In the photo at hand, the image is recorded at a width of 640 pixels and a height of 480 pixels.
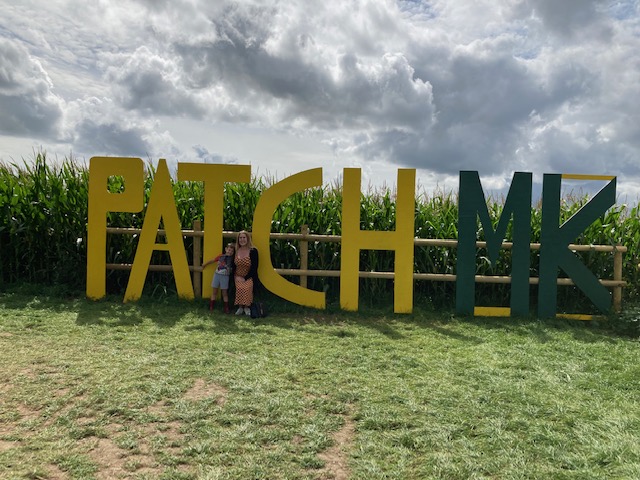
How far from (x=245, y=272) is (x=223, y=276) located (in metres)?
0.32

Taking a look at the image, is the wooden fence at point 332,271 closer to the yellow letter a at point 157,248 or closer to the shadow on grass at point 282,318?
the yellow letter a at point 157,248

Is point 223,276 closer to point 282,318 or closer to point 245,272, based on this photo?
point 245,272

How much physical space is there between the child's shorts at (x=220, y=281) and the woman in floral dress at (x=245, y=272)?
14 cm

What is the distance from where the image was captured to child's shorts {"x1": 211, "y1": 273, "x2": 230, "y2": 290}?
737 cm

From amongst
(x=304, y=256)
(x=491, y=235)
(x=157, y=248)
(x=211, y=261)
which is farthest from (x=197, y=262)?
(x=491, y=235)

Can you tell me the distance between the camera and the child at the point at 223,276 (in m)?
7.37

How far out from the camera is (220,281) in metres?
7.41

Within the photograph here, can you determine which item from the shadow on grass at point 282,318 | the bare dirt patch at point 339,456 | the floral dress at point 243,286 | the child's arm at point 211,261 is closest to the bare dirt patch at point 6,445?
the bare dirt patch at point 339,456


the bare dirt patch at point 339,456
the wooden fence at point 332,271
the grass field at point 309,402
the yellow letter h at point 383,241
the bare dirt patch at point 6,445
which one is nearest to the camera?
the bare dirt patch at point 339,456

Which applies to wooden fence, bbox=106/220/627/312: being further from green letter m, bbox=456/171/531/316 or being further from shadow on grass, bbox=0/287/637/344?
shadow on grass, bbox=0/287/637/344

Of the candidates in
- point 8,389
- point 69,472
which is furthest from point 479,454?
point 8,389

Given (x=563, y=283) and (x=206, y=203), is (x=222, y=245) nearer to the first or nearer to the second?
(x=206, y=203)

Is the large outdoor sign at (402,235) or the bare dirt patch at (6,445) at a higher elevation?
the large outdoor sign at (402,235)

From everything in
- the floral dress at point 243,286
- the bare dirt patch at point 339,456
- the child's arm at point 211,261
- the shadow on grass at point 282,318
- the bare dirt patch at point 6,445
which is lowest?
the bare dirt patch at point 6,445
